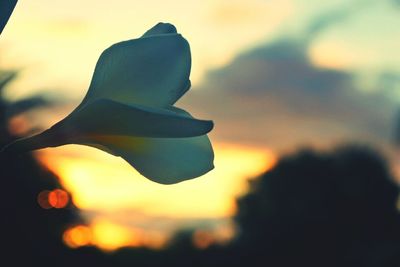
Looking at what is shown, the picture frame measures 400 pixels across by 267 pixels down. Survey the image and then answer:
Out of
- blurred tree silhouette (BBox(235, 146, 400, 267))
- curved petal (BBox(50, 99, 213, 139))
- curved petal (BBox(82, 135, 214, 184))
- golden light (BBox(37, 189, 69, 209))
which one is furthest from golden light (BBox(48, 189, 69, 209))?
curved petal (BBox(50, 99, 213, 139))

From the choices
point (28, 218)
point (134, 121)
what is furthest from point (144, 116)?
point (28, 218)

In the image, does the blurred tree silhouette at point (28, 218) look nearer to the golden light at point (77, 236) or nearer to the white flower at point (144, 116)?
the golden light at point (77, 236)

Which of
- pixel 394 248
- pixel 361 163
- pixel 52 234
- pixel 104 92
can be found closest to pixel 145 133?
pixel 104 92

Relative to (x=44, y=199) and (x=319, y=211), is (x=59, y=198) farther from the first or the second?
(x=319, y=211)

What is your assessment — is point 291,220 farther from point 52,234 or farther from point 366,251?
point 52,234

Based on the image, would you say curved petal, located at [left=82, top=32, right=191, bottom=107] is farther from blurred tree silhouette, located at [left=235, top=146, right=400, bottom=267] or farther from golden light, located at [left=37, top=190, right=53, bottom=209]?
blurred tree silhouette, located at [left=235, top=146, right=400, bottom=267]

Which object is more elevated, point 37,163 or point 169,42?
point 37,163
